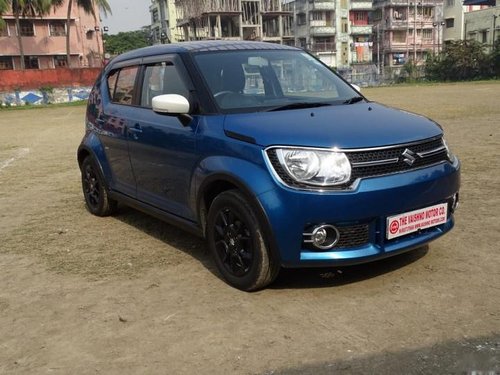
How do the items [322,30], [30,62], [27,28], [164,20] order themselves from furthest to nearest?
[322,30]
[164,20]
[30,62]
[27,28]

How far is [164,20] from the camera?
6756 centimetres

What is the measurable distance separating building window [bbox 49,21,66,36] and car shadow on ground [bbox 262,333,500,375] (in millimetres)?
53252

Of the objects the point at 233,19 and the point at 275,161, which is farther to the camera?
the point at 233,19

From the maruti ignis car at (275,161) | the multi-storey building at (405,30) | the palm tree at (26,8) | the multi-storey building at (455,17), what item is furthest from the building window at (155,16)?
the maruti ignis car at (275,161)

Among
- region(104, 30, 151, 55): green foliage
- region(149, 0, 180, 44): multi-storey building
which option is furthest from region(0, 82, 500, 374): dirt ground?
region(104, 30, 151, 55): green foliage

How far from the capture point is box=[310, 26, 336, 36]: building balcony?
6844cm

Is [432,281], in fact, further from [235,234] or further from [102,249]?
[102,249]

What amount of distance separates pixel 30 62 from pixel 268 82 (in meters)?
50.4

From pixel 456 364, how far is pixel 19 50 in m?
52.3

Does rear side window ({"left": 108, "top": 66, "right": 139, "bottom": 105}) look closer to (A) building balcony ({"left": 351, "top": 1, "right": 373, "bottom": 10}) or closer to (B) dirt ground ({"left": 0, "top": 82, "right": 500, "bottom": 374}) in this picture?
(B) dirt ground ({"left": 0, "top": 82, "right": 500, "bottom": 374})

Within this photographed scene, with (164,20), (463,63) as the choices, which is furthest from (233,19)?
(463,63)

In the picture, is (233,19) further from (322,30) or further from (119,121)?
(119,121)

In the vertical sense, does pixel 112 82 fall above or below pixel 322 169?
above

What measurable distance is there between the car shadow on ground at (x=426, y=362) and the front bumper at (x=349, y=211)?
0.71m
